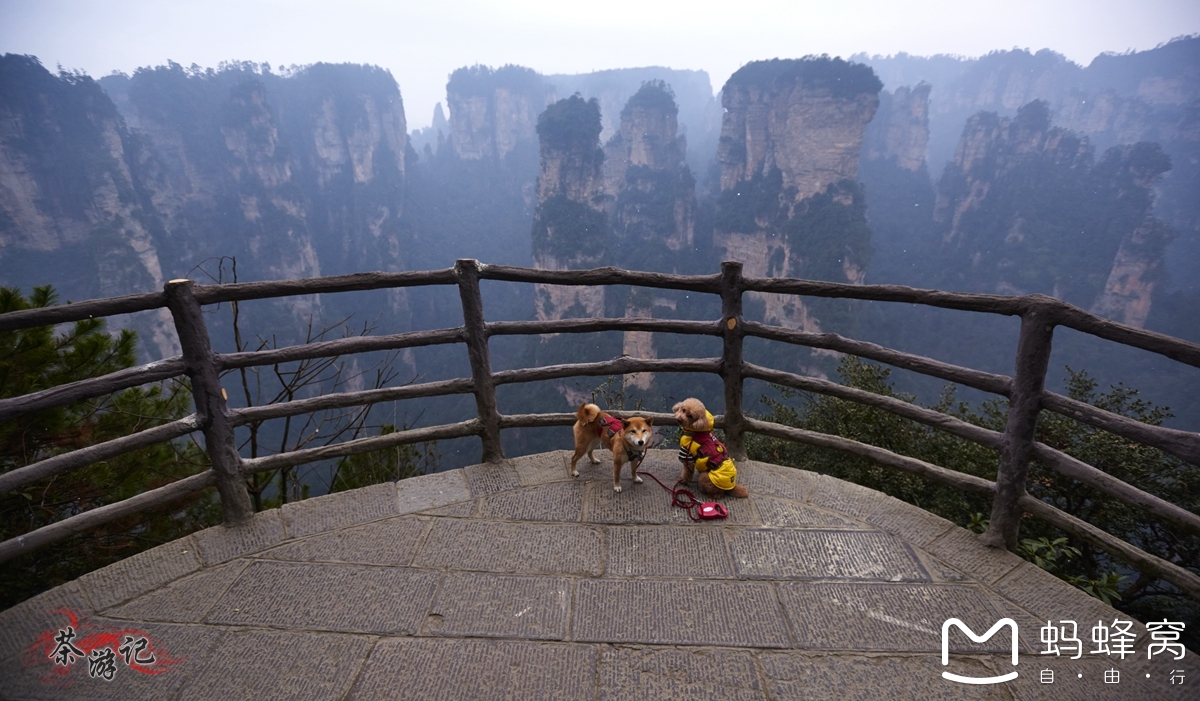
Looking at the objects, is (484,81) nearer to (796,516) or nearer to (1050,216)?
(1050,216)

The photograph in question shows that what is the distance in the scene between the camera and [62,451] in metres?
3.95

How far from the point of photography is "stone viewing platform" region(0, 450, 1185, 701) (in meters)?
2.02

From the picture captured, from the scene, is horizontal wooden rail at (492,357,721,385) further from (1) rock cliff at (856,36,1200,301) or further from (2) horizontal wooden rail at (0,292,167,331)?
(1) rock cliff at (856,36,1200,301)

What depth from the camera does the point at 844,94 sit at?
45688 millimetres

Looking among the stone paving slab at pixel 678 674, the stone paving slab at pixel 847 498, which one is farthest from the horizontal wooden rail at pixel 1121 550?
the stone paving slab at pixel 678 674

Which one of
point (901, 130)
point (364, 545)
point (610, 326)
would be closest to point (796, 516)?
point (610, 326)

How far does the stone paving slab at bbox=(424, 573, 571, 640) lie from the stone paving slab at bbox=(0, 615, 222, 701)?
883 millimetres

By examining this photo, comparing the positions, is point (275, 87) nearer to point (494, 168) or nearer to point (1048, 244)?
point (494, 168)

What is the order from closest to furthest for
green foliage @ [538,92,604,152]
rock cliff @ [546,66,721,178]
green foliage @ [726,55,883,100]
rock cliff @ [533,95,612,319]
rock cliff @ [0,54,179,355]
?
rock cliff @ [0,54,179,355]
green foliage @ [726,55,883,100]
rock cliff @ [533,95,612,319]
green foliage @ [538,92,604,152]
rock cliff @ [546,66,721,178]

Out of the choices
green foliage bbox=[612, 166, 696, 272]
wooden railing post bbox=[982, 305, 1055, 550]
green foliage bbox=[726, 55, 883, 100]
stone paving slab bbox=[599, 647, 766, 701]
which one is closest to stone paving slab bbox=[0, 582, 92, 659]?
stone paving slab bbox=[599, 647, 766, 701]

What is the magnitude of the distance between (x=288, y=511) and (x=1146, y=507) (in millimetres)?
3867

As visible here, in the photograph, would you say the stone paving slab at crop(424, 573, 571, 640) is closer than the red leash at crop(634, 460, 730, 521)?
Result: Yes

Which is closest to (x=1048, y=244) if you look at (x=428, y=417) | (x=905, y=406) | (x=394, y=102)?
(x=428, y=417)

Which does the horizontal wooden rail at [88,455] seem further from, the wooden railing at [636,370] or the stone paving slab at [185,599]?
the stone paving slab at [185,599]
